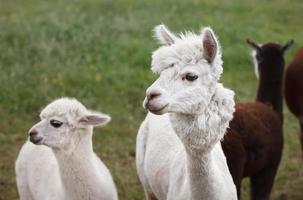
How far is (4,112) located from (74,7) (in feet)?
17.2

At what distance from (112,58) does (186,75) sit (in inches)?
272

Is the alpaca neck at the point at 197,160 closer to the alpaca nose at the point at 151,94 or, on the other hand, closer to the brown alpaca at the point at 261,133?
the alpaca nose at the point at 151,94

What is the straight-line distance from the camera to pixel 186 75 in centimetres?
464

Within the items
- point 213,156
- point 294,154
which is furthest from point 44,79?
point 213,156

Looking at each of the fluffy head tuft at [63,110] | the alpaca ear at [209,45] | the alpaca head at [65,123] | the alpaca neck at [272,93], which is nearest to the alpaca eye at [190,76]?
the alpaca ear at [209,45]

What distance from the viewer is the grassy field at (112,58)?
29.1 feet

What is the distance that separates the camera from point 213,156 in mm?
5301

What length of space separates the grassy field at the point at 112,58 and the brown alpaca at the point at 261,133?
107cm

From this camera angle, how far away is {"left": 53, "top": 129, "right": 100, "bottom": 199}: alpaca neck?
6.18 m

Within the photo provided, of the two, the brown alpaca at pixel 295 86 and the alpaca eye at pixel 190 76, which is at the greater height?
the alpaca eye at pixel 190 76

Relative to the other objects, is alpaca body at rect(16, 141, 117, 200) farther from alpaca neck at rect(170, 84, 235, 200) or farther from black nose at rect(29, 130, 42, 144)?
alpaca neck at rect(170, 84, 235, 200)

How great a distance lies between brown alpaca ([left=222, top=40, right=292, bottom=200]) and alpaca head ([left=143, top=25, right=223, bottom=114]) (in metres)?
1.57

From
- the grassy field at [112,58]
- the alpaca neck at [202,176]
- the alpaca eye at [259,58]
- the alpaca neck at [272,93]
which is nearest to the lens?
the alpaca neck at [202,176]

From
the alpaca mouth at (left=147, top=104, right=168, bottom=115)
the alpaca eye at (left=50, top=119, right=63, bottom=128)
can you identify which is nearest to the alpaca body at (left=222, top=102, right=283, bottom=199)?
the alpaca eye at (left=50, top=119, right=63, bottom=128)
